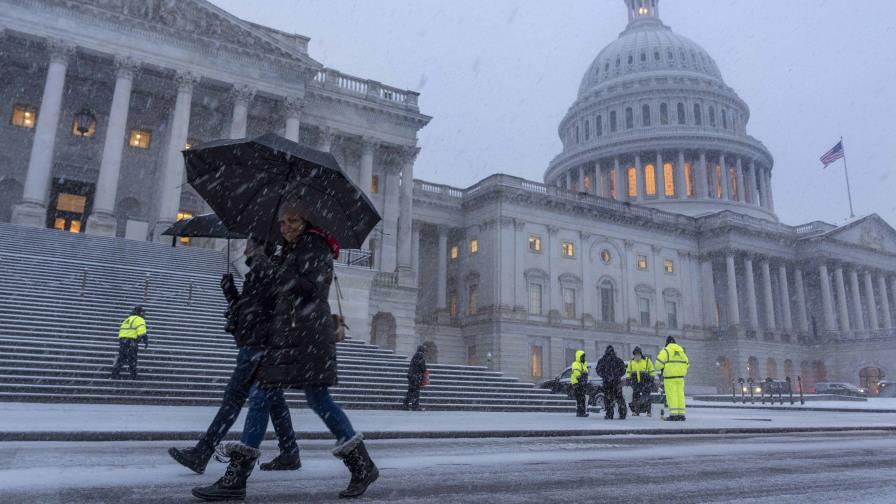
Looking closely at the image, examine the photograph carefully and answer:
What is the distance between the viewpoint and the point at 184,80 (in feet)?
111

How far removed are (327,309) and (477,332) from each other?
48679 millimetres

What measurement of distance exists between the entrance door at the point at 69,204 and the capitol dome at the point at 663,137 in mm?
61445

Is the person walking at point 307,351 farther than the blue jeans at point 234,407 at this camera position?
No

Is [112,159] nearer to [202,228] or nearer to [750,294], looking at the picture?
[202,228]

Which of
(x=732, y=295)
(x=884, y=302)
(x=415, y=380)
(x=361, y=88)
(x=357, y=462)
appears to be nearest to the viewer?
(x=357, y=462)

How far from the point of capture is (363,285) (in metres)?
27.5

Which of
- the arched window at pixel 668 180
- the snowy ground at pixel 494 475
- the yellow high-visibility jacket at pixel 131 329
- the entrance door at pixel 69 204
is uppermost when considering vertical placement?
the arched window at pixel 668 180

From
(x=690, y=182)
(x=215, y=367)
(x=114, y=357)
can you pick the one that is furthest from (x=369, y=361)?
(x=690, y=182)

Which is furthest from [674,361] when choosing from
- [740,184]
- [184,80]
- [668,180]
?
[740,184]

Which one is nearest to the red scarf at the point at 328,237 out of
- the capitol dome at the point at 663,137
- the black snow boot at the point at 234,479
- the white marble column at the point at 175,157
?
the black snow boot at the point at 234,479

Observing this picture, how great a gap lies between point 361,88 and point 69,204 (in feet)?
61.6

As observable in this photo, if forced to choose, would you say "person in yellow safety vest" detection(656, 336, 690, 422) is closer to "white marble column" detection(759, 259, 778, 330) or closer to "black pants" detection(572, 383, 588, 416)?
"black pants" detection(572, 383, 588, 416)

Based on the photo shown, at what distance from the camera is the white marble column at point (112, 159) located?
30.1 meters

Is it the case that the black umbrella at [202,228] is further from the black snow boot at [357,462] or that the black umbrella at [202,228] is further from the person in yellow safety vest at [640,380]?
the person in yellow safety vest at [640,380]
